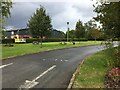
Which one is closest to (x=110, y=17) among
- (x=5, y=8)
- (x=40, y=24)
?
(x=5, y=8)

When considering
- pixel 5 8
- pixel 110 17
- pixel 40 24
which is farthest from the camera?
pixel 40 24

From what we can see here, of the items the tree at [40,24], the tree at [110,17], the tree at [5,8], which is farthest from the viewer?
the tree at [40,24]

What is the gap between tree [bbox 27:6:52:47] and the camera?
5403cm

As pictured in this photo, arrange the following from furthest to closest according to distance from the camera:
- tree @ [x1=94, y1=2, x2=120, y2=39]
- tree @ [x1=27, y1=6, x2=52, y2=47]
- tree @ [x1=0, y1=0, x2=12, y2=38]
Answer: tree @ [x1=27, y1=6, x2=52, y2=47] < tree @ [x1=0, y1=0, x2=12, y2=38] < tree @ [x1=94, y1=2, x2=120, y2=39]

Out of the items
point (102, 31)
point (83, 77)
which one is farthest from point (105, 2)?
point (83, 77)

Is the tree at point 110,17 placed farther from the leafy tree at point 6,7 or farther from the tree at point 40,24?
the tree at point 40,24

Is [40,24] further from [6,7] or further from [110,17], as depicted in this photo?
[110,17]

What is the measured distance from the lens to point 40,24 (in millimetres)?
53844

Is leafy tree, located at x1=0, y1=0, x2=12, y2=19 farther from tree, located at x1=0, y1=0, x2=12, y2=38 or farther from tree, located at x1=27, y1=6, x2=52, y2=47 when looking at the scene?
tree, located at x1=27, y1=6, x2=52, y2=47

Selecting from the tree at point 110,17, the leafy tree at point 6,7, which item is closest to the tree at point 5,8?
the leafy tree at point 6,7

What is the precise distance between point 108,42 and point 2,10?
20.2 m

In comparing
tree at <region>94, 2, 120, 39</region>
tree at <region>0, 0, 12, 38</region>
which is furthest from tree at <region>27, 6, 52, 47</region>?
tree at <region>94, 2, 120, 39</region>

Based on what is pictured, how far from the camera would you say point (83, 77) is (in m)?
16.1

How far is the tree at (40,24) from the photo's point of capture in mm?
54031
